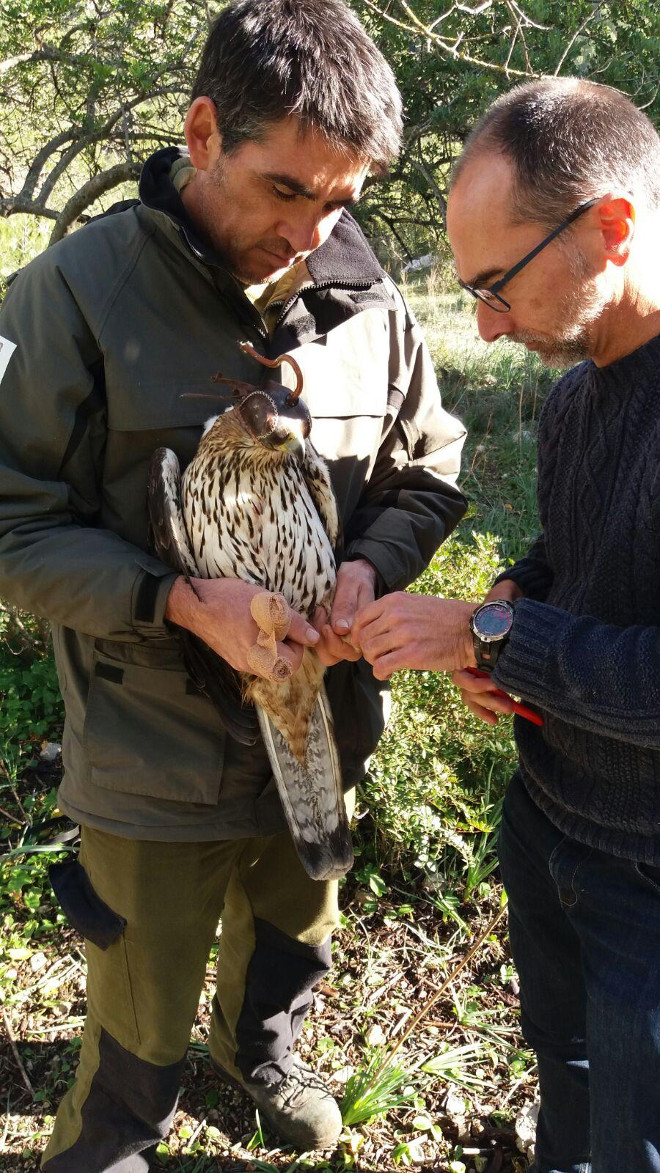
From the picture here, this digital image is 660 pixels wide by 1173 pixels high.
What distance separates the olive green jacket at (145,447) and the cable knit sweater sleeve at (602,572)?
52cm

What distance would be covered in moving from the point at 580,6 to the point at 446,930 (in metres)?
4.99

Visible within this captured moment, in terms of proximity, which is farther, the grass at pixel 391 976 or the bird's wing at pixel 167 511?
the grass at pixel 391 976

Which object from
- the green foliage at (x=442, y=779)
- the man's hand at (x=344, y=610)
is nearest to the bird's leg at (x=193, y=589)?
the man's hand at (x=344, y=610)

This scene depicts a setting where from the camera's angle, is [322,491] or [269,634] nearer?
[269,634]

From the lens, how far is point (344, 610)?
2322 millimetres

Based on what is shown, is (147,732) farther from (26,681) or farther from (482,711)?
(26,681)

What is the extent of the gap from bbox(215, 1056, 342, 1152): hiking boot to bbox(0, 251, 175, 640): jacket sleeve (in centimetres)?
171

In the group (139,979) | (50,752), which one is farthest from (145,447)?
(50,752)

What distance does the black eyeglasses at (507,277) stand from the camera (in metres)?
1.84

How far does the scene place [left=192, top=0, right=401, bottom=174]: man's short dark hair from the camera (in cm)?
203

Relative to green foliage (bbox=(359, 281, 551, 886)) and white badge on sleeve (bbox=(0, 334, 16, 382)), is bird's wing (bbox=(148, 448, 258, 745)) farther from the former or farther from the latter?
green foliage (bbox=(359, 281, 551, 886))

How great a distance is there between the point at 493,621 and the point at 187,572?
827 mm

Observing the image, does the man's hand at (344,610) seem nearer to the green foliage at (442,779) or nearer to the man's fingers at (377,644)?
the man's fingers at (377,644)

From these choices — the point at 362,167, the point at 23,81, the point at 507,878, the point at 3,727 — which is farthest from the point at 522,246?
the point at 23,81
